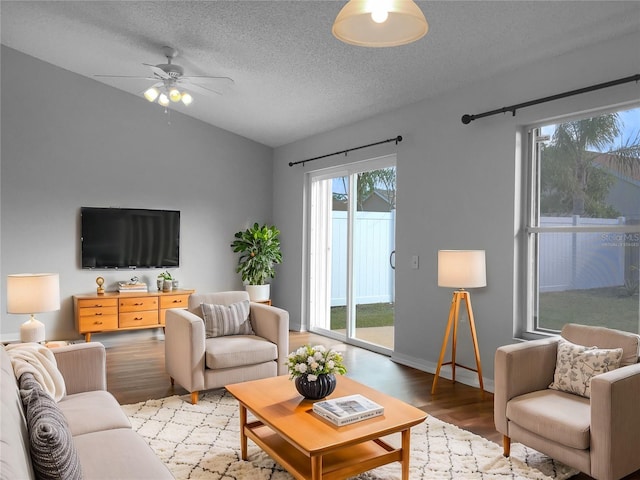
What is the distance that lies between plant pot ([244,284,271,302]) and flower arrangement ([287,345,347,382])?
4.18m

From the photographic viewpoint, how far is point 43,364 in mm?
2670

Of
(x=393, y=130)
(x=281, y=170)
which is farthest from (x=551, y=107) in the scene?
(x=281, y=170)

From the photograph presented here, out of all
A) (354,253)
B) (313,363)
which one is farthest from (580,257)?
(354,253)

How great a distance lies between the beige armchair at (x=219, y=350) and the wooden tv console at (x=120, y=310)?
5.36 feet

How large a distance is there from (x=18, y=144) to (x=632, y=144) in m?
6.25

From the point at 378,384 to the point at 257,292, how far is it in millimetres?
2924

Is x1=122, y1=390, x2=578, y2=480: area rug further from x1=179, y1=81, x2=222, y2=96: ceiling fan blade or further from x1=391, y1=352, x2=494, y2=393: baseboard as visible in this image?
x1=179, y1=81, x2=222, y2=96: ceiling fan blade

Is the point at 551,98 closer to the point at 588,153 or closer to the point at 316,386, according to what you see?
the point at 588,153

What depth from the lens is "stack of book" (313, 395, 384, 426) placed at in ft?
8.16

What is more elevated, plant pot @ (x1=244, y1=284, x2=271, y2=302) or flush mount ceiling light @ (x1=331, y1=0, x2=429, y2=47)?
flush mount ceiling light @ (x1=331, y1=0, x2=429, y2=47)

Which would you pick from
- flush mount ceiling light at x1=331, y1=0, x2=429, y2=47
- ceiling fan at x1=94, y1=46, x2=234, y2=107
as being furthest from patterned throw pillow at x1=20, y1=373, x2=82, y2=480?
ceiling fan at x1=94, y1=46, x2=234, y2=107

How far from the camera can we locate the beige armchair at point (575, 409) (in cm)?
247

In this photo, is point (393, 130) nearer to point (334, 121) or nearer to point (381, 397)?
point (334, 121)

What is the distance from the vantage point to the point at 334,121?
6.17 m
